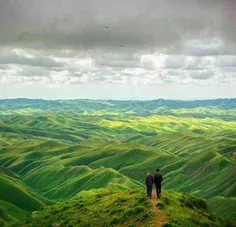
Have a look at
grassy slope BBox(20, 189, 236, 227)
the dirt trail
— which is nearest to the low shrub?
grassy slope BBox(20, 189, 236, 227)

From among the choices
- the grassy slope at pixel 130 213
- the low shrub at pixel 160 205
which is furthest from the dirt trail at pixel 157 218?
the low shrub at pixel 160 205

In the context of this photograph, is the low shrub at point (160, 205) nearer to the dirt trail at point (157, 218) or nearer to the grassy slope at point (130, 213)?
the grassy slope at point (130, 213)

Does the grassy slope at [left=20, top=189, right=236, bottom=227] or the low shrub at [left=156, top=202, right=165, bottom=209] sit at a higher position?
the low shrub at [left=156, top=202, right=165, bottom=209]

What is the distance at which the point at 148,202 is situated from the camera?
46094mm

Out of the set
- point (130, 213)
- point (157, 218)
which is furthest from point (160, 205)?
point (130, 213)

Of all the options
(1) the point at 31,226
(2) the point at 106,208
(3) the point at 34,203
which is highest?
(2) the point at 106,208

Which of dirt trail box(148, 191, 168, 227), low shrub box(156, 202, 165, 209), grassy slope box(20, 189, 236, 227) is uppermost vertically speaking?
low shrub box(156, 202, 165, 209)

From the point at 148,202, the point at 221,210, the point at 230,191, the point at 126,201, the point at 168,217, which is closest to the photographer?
the point at 168,217

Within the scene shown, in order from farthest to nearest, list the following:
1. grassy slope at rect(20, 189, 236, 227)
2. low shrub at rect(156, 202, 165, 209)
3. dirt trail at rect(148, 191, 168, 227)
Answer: low shrub at rect(156, 202, 165, 209) < grassy slope at rect(20, 189, 236, 227) < dirt trail at rect(148, 191, 168, 227)

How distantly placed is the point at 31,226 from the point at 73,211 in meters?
6.89

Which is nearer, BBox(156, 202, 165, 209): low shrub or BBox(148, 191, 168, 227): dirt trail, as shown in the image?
BBox(148, 191, 168, 227): dirt trail

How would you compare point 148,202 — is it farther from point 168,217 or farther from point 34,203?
point 34,203

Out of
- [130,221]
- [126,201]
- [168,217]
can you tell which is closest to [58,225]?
[126,201]

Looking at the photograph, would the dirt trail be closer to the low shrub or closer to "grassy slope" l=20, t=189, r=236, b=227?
"grassy slope" l=20, t=189, r=236, b=227
